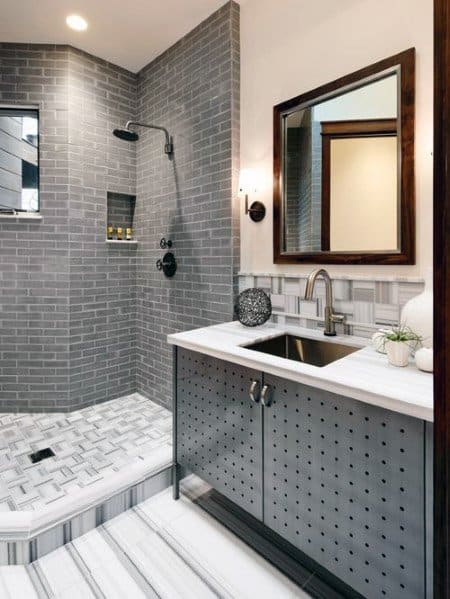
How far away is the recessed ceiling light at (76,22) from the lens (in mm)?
2516

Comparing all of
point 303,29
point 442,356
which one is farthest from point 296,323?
point 303,29

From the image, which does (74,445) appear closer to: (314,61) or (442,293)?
(442,293)

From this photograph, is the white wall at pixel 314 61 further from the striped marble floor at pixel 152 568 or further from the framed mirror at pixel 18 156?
the framed mirror at pixel 18 156

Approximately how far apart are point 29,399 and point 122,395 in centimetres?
75

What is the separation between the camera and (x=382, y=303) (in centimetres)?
172

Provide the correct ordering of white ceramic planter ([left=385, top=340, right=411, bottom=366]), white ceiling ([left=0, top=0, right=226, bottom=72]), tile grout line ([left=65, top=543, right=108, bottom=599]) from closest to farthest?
white ceramic planter ([left=385, top=340, right=411, bottom=366]) < tile grout line ([left=65, top=543, right=108, bottom=599]) < white ceiling ([left=0, top=0, right=226, bottom=72])

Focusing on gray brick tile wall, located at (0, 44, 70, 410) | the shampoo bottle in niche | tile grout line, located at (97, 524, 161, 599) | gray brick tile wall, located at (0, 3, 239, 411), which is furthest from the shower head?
tile grout line, located at (97, 524, 161, 599)

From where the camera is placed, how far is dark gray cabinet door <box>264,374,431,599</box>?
40.6 inches

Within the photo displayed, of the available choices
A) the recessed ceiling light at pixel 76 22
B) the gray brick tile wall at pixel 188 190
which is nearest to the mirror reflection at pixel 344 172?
the gray brick tile wall at pixel 188 190

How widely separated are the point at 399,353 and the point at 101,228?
8.55ft

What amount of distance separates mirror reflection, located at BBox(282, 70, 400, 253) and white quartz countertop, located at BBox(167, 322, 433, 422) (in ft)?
1.75

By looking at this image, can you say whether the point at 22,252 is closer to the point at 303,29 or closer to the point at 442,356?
the point at 303,29

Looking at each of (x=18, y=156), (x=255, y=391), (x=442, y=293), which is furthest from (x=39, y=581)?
(x=18, y=156)

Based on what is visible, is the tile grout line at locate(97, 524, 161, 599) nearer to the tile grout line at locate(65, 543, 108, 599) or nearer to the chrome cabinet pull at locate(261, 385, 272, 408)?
the tile grout line at locate(65, 543, 108, 599)
